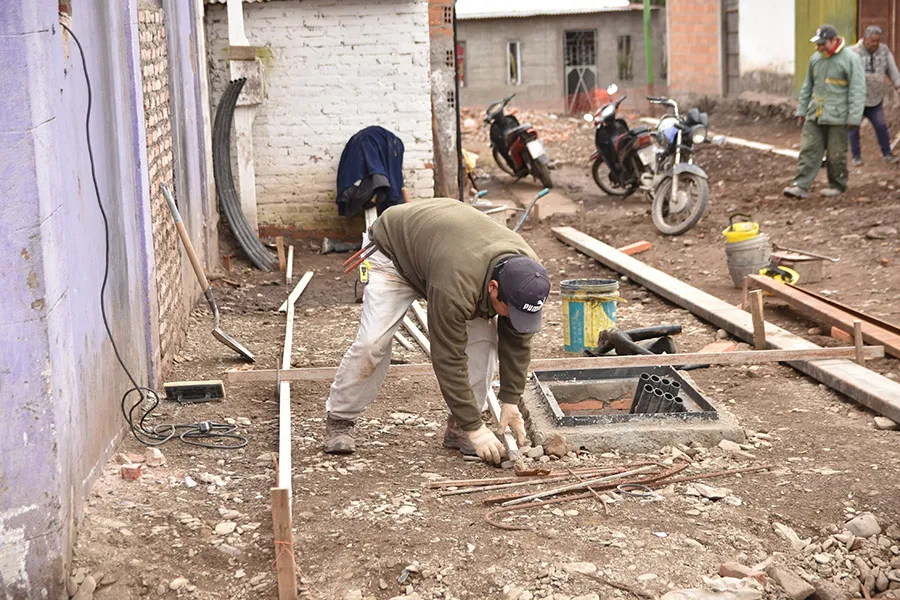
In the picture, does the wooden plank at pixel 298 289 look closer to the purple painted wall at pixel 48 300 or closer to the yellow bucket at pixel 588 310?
the yellow bucket at pixel 588 310

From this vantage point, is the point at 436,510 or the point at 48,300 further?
the point at 436,510

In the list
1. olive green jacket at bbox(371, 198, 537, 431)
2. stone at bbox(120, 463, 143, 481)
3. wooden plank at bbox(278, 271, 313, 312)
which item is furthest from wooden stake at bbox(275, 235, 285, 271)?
stone at bbox(120, 463, 143, 481)

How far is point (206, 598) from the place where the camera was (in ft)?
12.7

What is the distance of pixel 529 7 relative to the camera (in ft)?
93.1

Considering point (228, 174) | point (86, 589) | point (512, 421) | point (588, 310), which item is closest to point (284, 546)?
point (86, 589)

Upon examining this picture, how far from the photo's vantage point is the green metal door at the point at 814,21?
55.5ft

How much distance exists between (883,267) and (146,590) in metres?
7.36

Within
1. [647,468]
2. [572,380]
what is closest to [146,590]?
[647,468]

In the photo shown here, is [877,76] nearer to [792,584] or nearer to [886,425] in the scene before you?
[886,425]

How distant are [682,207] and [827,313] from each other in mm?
4460

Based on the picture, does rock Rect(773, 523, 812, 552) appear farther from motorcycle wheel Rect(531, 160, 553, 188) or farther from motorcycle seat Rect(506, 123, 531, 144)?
motorcycle seat Rect(506, 123, 531, 144)

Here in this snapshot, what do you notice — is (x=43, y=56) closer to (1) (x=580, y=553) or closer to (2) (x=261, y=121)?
(1) (x=580, y=553)

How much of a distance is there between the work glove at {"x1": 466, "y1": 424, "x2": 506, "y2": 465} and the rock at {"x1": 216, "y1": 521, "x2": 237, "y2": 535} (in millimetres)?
1054

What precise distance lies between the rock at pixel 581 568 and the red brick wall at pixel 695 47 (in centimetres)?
2093
